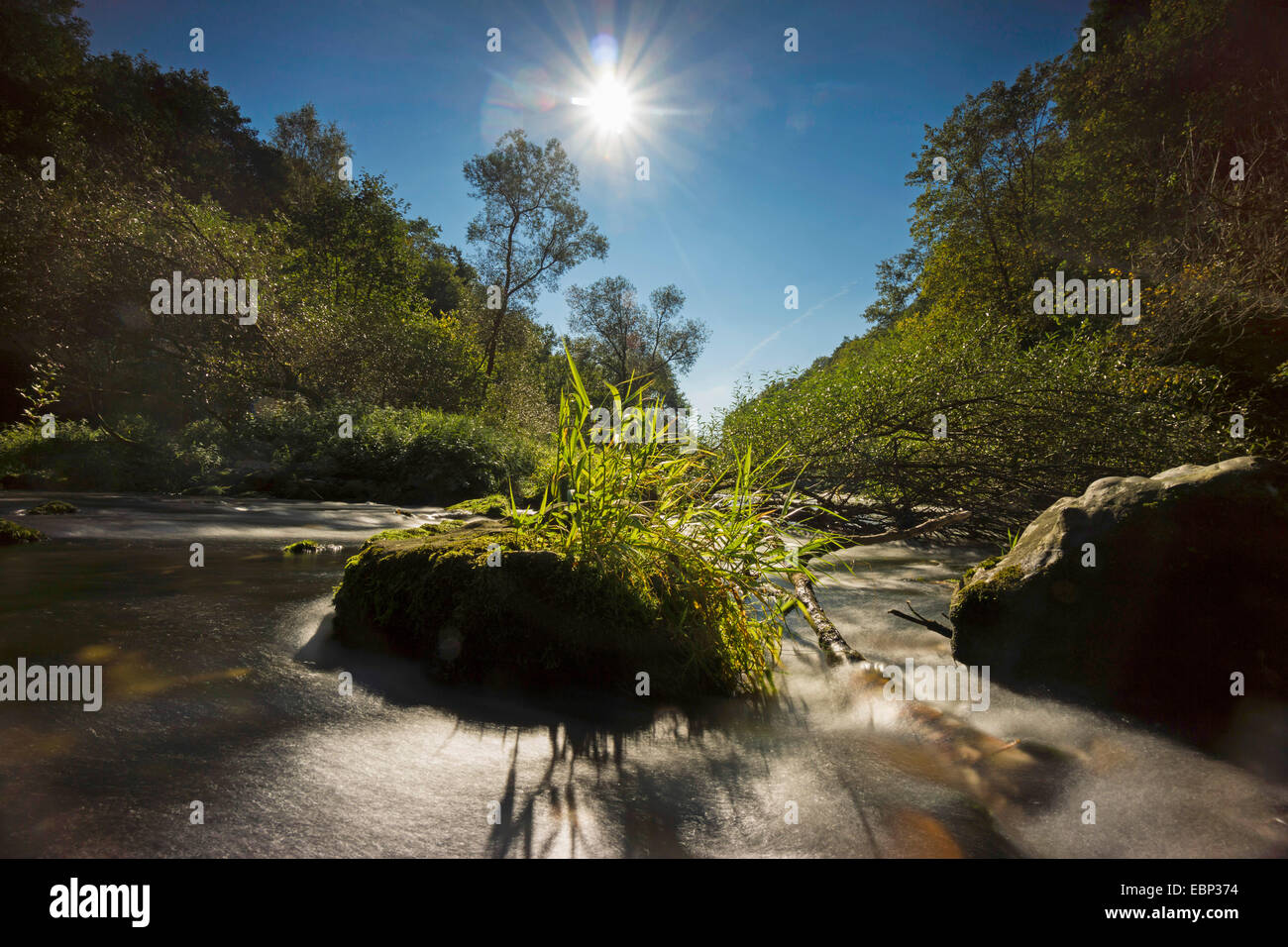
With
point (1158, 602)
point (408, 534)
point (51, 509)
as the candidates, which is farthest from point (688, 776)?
point (51, 509)

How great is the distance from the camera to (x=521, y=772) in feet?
8.87

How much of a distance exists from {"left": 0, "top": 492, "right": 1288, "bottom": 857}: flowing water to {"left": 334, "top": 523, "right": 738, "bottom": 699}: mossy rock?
0.18 meters

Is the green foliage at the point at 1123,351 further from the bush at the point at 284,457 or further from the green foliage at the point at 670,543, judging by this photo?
the bush at the point at 284,457

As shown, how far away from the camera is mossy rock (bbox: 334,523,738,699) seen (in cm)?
357

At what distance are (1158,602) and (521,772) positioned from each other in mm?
4535

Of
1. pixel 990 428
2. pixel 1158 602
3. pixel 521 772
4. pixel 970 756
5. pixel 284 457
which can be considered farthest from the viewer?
pixel 284 457

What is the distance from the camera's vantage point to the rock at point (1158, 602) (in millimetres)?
3768

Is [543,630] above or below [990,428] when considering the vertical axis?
below

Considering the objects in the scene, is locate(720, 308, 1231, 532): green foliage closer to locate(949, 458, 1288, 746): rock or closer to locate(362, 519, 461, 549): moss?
locate(949, 458, 1288, 746): rock

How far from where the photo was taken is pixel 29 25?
87.5ft

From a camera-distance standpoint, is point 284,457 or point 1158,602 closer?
point 1158,602

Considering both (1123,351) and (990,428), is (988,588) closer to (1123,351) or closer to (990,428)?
(990,428)
